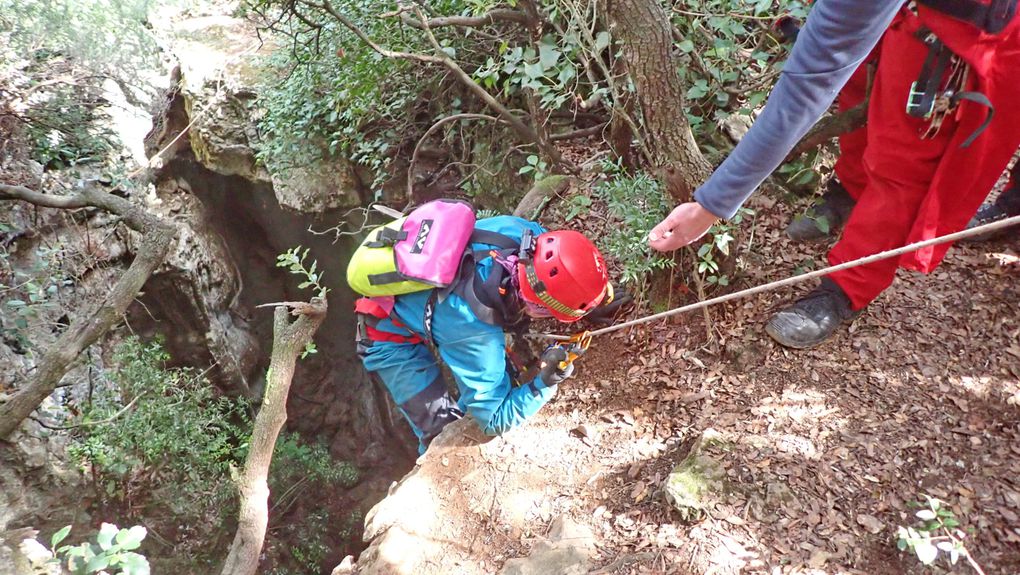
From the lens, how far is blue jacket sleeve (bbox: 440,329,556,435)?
10.8 ft

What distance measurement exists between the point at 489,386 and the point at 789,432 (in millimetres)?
1562

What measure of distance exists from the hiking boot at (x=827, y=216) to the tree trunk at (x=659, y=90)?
39.2 inches

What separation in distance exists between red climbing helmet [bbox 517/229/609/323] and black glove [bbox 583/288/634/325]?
647 millimetres

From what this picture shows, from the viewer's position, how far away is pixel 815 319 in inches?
122

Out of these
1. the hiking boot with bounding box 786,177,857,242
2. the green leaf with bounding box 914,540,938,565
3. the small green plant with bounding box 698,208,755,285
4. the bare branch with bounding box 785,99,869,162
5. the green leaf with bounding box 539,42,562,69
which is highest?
the green leaf with bounding box 539,42,562,69

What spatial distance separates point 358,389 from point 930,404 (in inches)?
307

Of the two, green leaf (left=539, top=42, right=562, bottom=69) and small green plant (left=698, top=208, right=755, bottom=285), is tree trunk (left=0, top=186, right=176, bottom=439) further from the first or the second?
small green plant (left=698, top=208, right=755, bottom=285)

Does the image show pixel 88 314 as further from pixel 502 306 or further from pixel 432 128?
pixel 502 306

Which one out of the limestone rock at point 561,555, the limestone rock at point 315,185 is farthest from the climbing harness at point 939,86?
the limestone rock at point 315,185

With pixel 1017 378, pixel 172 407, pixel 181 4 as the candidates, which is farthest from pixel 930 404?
pixel 181 4

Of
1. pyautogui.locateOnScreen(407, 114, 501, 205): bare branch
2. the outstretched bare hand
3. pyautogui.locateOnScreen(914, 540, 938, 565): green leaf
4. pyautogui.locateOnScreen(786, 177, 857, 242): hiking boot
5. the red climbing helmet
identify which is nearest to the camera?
pyautogui.locateOnScreen(914, 540, 938, 565): green leaf

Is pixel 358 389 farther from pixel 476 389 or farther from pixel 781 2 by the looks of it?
pixel 781 2

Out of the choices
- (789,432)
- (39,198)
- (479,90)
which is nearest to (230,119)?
(39,198)

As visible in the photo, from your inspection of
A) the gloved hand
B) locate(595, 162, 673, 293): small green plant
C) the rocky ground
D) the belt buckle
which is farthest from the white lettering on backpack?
the belt buckle
